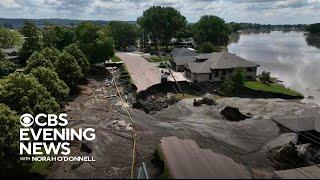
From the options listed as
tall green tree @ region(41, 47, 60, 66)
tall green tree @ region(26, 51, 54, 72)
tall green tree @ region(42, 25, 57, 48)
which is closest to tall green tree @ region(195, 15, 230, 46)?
tall green tree @ region(42, 25, 57, 48)

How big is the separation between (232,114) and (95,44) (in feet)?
107

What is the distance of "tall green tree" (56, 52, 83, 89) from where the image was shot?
47250 mm

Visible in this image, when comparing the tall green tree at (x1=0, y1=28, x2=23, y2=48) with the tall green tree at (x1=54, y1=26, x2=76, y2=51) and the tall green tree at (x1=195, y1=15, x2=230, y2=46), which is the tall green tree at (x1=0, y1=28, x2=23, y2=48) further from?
the tall green tree at (x1=195, y1=15, x2=230, y2=46)

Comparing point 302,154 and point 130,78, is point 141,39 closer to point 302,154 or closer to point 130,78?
point 130,78

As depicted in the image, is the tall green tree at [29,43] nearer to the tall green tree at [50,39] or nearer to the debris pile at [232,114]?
the tall green tree at [50,39]

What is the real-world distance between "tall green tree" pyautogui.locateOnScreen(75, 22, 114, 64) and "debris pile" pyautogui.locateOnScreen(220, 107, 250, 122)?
3089 centimetres

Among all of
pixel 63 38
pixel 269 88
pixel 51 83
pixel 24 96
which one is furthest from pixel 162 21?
pixel 24 96

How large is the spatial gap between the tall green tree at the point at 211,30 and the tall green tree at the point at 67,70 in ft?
204

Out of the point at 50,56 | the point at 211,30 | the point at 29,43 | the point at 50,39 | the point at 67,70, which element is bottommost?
the point at 67,70

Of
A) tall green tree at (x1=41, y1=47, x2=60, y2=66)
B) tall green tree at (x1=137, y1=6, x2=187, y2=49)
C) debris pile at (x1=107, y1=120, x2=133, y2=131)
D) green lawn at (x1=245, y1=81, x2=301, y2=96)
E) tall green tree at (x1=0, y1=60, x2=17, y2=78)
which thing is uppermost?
tall green tree at (x1=137, y1=6, x2=187, y2=49)

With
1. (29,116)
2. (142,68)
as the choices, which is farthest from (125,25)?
(29,116)

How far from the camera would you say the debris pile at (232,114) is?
36844 millimetres

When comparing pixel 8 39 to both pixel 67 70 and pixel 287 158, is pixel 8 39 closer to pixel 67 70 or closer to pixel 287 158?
pixel 67 70

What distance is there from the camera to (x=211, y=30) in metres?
107
